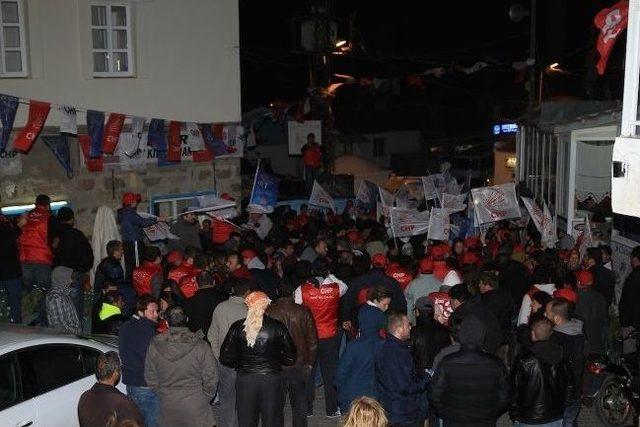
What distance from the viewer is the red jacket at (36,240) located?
12352mm

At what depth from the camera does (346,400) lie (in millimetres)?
8078

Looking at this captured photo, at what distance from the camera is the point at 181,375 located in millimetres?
7328

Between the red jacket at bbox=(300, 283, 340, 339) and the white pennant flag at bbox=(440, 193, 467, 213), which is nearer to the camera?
the red jacket at bbox=(300, 283, 340, 339)

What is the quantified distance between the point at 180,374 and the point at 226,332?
1.25 m

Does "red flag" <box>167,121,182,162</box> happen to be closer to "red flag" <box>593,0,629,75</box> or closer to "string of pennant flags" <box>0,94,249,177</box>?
"string of pennant flags" <box>0,94,249,177</box>

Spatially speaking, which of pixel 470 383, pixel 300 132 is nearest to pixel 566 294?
pixel 470 383

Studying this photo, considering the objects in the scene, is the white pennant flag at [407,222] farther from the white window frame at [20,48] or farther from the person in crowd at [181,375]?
the white window frame at [20,48]

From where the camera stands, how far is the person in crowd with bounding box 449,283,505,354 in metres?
8.20

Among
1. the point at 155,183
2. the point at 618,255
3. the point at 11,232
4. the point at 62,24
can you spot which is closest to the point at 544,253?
the point at 618,255

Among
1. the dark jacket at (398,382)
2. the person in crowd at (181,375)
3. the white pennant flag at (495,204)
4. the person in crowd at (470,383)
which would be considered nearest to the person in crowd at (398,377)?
the dark jacket at (398,382)

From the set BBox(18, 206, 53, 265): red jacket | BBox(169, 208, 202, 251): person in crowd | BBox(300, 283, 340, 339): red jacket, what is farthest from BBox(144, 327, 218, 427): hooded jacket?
BBox(169, 208, 202, 251): person in crowd

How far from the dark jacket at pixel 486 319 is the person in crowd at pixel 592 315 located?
42.4 inches

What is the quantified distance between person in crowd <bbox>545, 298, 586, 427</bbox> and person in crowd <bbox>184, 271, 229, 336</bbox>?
374 cm

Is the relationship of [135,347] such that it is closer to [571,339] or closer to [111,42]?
[571,339]
